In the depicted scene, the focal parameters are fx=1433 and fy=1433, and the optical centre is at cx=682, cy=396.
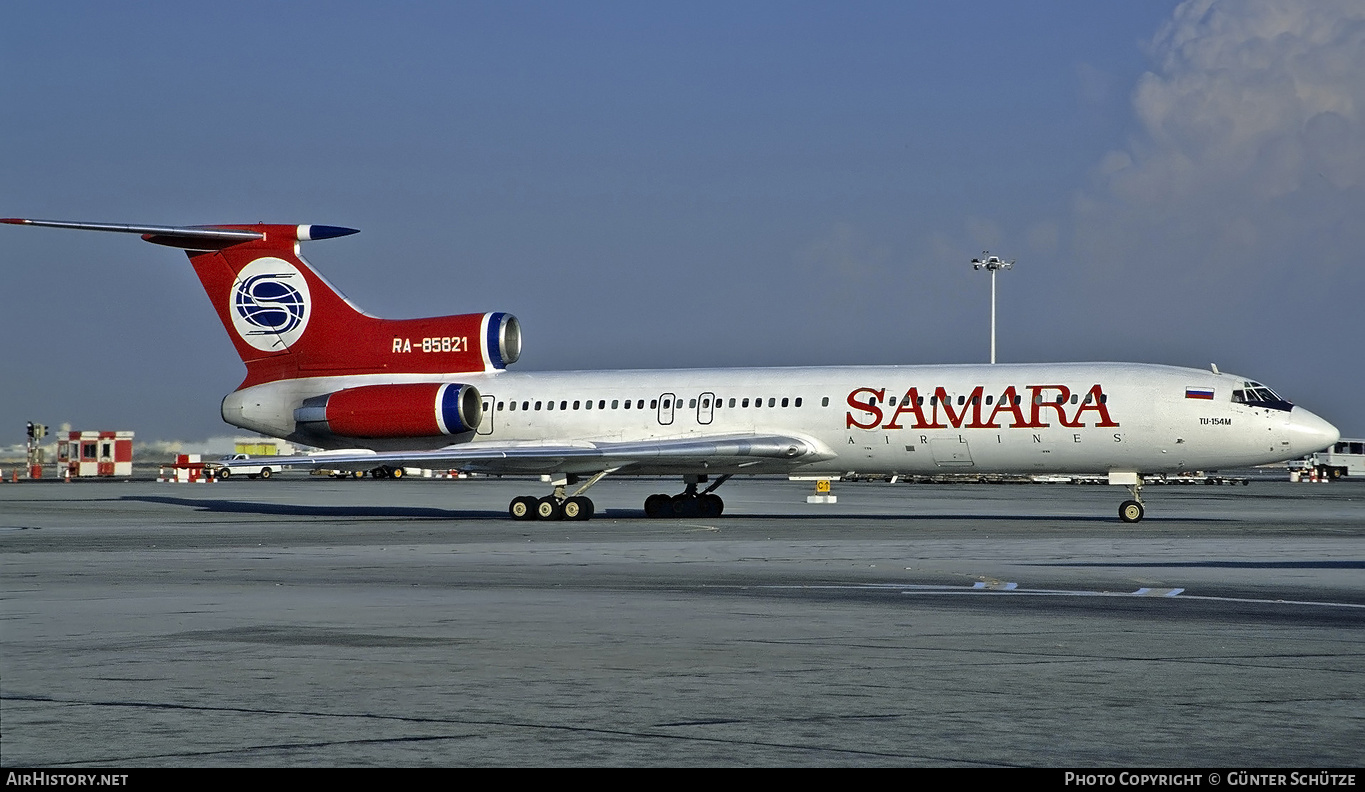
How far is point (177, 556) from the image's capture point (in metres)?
20.7

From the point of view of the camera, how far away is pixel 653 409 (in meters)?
35.2

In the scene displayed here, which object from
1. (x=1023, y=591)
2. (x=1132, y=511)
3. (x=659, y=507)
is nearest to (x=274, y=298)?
(x=659, y=507)

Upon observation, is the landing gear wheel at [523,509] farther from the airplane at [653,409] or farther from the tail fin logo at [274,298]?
the tail fin logo at [274,298]

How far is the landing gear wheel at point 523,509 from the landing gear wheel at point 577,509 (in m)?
0.76

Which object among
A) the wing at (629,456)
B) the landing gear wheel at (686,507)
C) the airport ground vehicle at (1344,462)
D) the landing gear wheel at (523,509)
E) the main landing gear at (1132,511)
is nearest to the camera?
the main landing gear at (1132,511)

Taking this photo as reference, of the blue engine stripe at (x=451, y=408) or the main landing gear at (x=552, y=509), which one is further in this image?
the blue engine stripe at (x=451, y=408)

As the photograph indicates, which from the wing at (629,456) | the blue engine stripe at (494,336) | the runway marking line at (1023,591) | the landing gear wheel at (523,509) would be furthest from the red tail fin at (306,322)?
the runway marking line at (1023,591)

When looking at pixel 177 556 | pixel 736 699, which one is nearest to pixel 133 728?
pixel 736 699

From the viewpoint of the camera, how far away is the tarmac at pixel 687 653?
7.05 m

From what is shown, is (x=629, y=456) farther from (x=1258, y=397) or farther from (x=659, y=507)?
(x=1258, y=397)

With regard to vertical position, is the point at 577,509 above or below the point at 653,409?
below

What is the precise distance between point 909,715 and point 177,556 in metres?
15.5

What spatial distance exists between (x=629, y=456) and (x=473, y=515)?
5.75 meters
